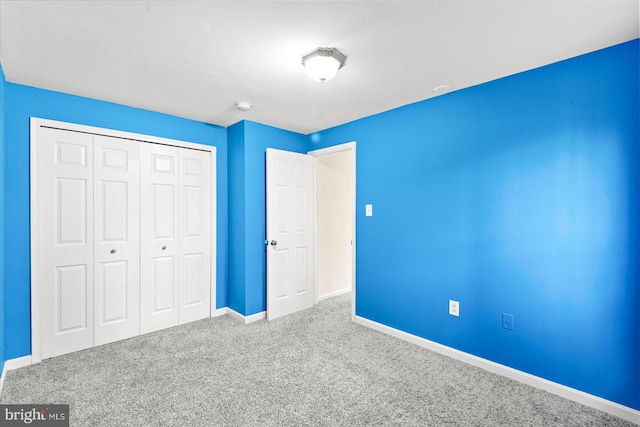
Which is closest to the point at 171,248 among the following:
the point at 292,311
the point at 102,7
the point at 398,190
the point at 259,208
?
the point at 259,208

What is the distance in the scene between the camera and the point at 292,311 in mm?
3854

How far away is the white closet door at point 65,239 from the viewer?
8.52 ft

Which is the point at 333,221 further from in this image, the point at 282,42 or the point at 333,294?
the point at 282,42

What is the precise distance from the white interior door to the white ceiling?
3.80 feet

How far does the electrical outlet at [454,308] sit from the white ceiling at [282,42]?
6.40 ft

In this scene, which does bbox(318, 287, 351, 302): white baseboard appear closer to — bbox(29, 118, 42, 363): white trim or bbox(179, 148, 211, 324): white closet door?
bbox(179, 148, 211, 324): white closet door

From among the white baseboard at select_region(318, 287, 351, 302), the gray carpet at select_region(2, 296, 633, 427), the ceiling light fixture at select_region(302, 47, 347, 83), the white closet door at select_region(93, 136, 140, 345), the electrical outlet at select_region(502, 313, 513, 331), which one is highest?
Result: the ceiling light fixture at select_region(302, 47, 347, 83)

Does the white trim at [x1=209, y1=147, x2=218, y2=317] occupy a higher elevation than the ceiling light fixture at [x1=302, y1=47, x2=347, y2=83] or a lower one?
lower

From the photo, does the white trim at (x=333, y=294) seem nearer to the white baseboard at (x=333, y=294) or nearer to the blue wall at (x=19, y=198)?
the white baseboard at (x=333, y=294)

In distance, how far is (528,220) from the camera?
2287mm

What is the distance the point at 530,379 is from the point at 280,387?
1906 millimetres

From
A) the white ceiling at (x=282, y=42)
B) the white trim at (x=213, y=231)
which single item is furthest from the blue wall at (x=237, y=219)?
the white ceiling at (x=282, y=42)

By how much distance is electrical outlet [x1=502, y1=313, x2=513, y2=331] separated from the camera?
2354mm

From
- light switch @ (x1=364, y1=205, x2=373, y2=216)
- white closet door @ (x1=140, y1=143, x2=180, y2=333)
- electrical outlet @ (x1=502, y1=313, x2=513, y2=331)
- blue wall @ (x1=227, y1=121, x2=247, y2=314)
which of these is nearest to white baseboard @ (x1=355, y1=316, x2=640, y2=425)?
electrical outlet @ (x1=502, y1=313, x2=513, y2=331)
